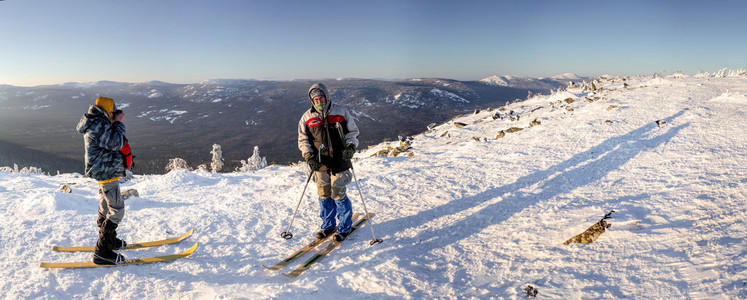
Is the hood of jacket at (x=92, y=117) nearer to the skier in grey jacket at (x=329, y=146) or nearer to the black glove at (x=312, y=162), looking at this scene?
the skier in grey jacket at (x=329, y=146)

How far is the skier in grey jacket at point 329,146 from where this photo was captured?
18.9 ft

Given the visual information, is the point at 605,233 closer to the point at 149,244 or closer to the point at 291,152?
the point at 149,244

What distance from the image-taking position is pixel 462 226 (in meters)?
6.36

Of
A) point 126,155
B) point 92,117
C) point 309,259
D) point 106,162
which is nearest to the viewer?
point 92,117

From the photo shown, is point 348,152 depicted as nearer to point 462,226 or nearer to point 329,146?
point 329,146

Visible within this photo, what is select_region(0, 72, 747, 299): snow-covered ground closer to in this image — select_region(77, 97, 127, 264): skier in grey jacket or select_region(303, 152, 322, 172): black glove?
select_region(77, 97, 127, 264): skier in grey jacket

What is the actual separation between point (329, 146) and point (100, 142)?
11.4 ft

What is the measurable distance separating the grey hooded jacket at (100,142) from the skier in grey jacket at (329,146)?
111 inches

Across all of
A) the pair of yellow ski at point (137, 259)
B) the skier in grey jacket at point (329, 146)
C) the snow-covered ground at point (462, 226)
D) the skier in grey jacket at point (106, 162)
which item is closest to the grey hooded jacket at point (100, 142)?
the skier in grey jacket at point (106, 162)

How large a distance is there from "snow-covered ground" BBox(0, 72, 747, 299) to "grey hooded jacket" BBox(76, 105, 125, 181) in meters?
1.54

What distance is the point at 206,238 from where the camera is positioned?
6227 mm

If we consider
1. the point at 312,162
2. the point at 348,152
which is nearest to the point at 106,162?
the point at 312,162

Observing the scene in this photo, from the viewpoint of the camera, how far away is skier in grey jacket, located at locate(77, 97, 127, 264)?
15.0 feet

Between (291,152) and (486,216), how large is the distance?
500ft
